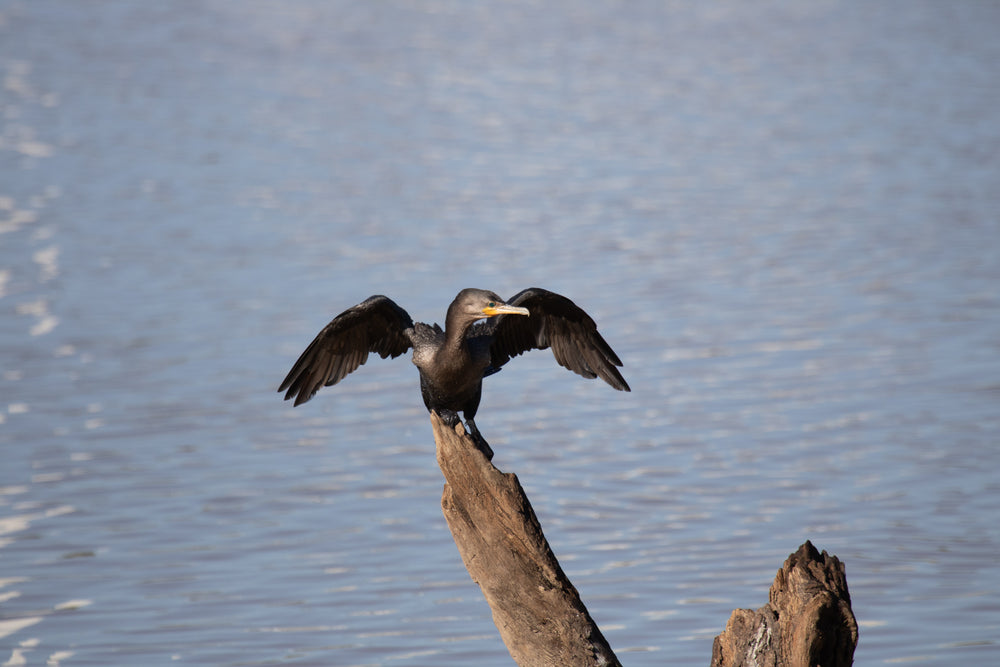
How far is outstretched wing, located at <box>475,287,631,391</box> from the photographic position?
590 centimetres

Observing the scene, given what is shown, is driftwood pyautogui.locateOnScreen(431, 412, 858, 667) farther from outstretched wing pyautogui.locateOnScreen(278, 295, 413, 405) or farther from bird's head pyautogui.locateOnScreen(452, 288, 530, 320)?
outstretched wing pyautogui.locateOnScreen(278, 295, 413, 405)

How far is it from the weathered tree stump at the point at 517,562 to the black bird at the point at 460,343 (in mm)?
339

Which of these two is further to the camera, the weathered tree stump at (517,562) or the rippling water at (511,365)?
the rippling water at (511,365)

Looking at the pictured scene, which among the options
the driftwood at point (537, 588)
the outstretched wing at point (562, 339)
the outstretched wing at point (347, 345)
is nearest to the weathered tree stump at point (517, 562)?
the driftwood at point (537, 588)

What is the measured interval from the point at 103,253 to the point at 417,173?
195 inches

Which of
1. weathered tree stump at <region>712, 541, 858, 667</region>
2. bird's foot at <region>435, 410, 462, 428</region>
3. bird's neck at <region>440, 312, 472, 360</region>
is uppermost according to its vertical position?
bird's neck at <region>440, 312, 472, 360</region>

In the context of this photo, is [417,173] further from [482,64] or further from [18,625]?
[18,625]

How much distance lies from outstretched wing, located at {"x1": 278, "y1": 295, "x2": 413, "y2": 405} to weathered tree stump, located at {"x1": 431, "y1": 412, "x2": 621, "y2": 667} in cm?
91

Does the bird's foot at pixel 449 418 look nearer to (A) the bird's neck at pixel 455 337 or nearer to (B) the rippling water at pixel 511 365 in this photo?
(A) the bird's neck at pixel 455 337

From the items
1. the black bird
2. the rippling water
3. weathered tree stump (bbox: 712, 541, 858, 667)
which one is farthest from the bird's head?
the rippling water

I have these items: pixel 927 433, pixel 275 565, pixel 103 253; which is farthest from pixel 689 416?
pixel 103 253

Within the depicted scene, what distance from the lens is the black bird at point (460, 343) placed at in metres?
5.29

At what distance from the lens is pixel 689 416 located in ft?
34.1

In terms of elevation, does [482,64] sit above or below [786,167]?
above
